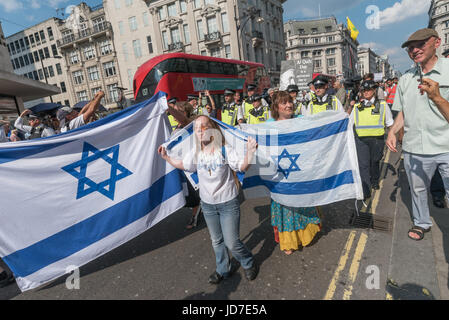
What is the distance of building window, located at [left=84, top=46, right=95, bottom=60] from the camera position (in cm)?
4006

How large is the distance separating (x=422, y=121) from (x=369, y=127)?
6.45 ft

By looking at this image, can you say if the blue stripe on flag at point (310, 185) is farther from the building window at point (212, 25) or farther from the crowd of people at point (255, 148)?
the building window at point (212, 25)

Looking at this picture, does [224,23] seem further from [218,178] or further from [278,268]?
[278,268]

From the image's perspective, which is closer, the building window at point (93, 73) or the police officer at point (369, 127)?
the police officer at point (369, 127)

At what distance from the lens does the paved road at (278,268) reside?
101 inches

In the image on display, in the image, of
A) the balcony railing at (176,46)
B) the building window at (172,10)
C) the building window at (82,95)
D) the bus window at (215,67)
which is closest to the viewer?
the bus window at (215,67)

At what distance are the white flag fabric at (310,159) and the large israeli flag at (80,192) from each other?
56.4 inches

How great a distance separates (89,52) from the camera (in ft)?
133

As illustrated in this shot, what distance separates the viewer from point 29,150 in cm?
281

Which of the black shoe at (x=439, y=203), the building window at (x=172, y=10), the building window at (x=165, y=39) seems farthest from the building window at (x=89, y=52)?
the black shoe at (x=439, y=203)

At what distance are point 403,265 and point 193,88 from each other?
569 inches

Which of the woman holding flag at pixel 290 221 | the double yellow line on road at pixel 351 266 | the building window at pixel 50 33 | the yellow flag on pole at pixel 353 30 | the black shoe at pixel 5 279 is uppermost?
the building window at pixel 50 33

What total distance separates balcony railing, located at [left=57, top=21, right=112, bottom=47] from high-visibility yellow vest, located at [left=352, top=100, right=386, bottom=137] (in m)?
42.7

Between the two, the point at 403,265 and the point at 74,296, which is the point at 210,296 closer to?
the point at 74,296
